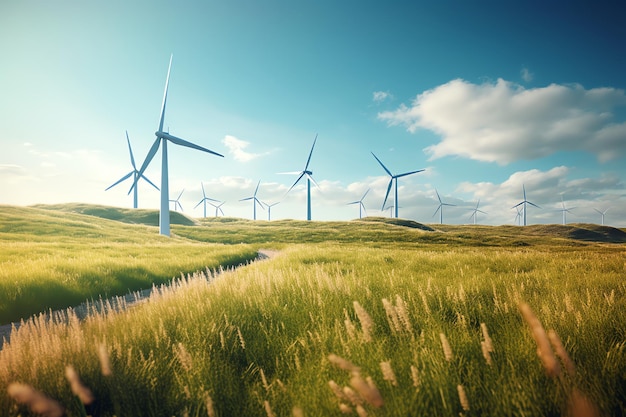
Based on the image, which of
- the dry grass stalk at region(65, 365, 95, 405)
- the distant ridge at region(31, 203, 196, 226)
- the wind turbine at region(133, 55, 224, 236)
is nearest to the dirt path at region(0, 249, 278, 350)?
the dry grass stalk at region(65, 365, 95, 405)

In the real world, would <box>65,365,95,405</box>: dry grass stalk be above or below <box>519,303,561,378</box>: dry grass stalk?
below

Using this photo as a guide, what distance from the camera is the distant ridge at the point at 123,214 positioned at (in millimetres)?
108125

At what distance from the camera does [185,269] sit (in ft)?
56.1

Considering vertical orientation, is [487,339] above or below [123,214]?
below

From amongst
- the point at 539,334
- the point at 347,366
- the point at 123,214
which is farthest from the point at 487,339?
the point at 123,214

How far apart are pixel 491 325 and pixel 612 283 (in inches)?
166

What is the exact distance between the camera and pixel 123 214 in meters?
112

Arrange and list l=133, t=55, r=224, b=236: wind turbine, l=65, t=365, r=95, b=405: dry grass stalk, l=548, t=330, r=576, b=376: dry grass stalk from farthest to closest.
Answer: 1. l=133, t=55, r=224, b=236: wind turbine
2. l=65, t=365, r=95, b=405: dry grass stalk
3. l=548, t=330, r=576, b=376: dry grass stalk

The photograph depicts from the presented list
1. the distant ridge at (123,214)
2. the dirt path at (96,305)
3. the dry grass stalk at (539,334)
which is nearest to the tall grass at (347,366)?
the dry grass stalk at (539,334)

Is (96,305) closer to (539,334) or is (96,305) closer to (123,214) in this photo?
(539,334)

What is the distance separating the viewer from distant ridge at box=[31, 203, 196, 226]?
10812cm

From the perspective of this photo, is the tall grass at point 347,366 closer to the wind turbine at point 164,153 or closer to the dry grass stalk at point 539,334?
the dry grass stalk at point 539,334

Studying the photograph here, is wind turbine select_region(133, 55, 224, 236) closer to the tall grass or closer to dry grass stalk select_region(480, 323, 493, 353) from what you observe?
the tall grass

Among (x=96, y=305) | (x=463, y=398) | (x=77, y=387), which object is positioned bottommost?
(x=96, y=305)
